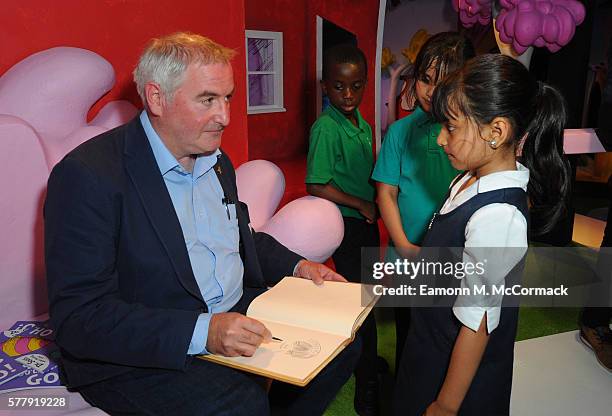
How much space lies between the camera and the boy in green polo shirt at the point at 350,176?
7.13ft

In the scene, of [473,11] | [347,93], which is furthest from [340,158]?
[473,11]

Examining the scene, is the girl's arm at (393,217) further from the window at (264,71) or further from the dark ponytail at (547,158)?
the window at (264,71)

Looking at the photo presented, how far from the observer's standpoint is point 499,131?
129cm

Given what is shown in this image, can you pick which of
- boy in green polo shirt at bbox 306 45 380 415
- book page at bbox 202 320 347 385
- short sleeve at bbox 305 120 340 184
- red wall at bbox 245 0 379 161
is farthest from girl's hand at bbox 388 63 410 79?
book page at bbox 202 320 347 385

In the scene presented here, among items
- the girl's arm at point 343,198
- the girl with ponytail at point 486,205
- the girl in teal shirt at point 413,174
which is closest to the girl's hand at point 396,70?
the girl's arm at point 343,198

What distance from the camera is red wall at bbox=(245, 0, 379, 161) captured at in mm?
4207

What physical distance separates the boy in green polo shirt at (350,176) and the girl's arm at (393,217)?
0.76 ft

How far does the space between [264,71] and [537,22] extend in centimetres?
292

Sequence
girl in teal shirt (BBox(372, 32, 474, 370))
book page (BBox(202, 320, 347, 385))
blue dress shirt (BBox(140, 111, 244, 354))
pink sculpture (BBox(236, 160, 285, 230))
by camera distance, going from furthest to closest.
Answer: pink sculpture (BBox(236, 160, 285, 230)) < girl in teal shirt (BBox(372, 32, 474, 370)) < blue dress shirt (BBox(140, 111, 244, 354)) < book page (BBox(202, 320, 347, 385))

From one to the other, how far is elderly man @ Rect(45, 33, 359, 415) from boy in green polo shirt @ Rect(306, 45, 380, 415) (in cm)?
56

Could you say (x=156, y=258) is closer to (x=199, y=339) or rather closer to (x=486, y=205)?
(x=199, y=339)

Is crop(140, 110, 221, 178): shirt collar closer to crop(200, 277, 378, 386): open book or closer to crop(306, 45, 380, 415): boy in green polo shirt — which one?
crop(200, 277, 378, 386): open book

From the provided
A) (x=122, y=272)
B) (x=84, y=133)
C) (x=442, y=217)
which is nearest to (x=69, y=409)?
(x=122, y=272)

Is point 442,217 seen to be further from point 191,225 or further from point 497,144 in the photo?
point 191,225
